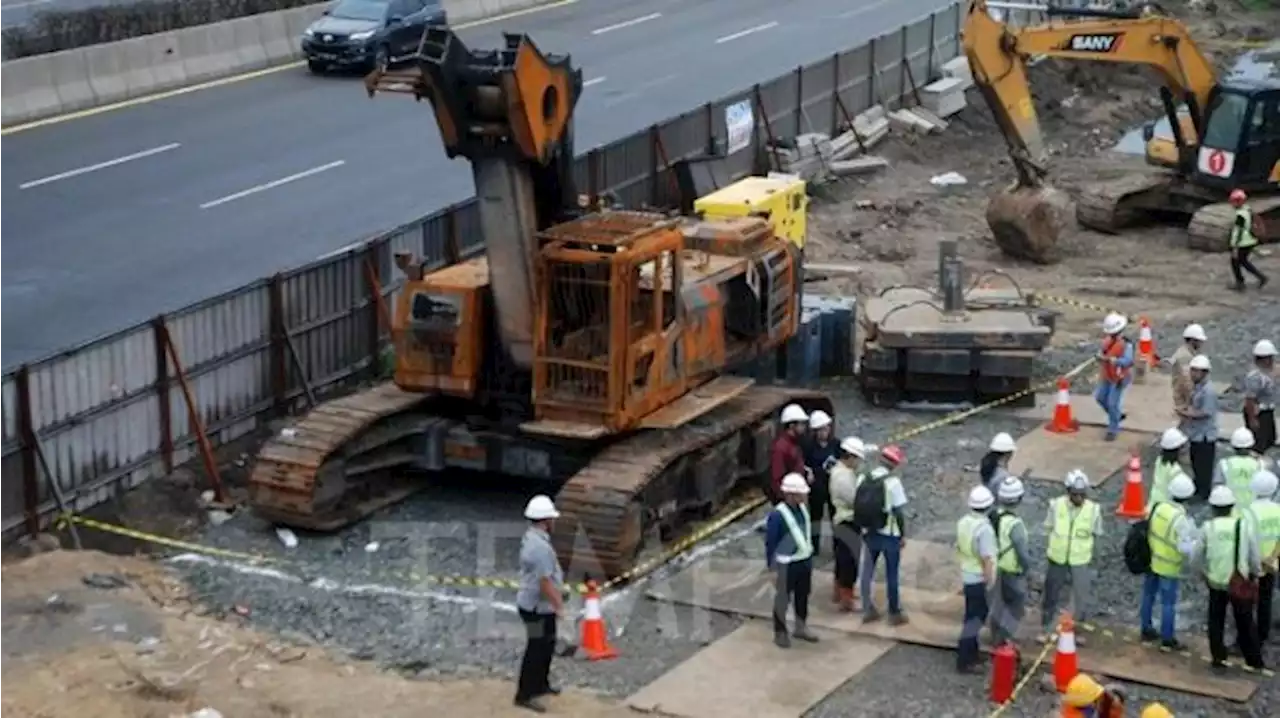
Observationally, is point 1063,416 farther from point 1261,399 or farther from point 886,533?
point 886,533

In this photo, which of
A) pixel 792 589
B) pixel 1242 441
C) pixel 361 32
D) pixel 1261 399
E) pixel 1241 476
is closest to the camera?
pixel 792 589

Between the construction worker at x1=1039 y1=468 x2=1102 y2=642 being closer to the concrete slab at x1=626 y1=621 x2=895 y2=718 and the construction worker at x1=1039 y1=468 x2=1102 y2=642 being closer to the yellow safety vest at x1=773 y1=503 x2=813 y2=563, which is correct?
the concrete slab at x1=626 y1=621 x2=895 y2=718

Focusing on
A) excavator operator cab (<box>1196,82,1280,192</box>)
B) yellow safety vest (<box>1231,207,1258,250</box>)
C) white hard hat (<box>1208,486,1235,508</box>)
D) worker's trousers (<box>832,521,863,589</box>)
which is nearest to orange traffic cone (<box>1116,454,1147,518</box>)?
white hard hat (<box>1208,486,1235,508</box>)

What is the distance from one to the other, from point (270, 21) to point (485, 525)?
77.0 feet

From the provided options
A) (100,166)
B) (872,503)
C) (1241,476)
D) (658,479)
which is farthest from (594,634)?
(100,166)

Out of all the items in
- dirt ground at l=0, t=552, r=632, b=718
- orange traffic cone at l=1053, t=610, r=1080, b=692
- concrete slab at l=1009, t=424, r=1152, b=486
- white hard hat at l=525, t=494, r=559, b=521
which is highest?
white hard hat at l=525, t=494, r=559, b=521

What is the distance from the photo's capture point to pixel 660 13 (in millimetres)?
49750

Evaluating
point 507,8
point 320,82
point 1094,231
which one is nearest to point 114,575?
point 1094,231

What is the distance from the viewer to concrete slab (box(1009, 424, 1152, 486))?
21.9 m

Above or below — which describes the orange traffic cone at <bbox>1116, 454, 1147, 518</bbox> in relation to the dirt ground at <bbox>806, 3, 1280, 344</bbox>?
above

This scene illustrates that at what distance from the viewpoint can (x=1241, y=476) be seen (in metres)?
18.1

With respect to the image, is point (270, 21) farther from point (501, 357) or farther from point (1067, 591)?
point (1067, 591)

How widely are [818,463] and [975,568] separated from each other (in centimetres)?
280

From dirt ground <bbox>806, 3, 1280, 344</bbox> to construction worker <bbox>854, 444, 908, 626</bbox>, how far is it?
10.1m
